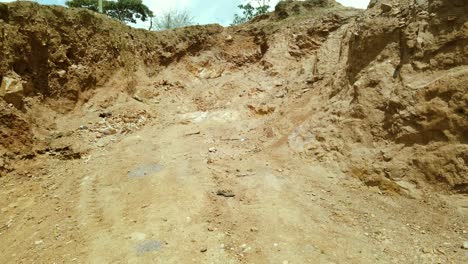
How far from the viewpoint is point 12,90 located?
6750 millimetres

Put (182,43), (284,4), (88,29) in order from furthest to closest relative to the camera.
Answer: (284,4)
(182,43)
(88,29)

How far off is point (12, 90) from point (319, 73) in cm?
646

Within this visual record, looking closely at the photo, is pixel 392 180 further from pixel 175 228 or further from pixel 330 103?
pixel 175 228

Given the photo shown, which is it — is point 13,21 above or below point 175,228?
above

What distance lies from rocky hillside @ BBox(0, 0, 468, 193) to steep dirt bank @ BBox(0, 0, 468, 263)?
0.03 m

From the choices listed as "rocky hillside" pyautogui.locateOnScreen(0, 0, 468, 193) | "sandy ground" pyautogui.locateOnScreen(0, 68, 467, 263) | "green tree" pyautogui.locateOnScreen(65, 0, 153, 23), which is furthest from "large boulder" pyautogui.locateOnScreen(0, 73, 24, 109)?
"green tree" pyautogui.locateOnScreen(65, 0, 153, 23)

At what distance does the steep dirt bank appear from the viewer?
168 inches

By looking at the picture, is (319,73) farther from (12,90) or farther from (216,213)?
(12,90)

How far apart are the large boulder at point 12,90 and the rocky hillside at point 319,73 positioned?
0.07 ft

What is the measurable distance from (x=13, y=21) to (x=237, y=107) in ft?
17.5

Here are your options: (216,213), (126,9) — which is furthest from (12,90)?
(126,9)

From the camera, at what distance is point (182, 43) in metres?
11.8

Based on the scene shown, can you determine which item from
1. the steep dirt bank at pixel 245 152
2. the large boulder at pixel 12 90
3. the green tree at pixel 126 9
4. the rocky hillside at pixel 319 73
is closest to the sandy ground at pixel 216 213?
the steep dirt bank at pixel 245 152

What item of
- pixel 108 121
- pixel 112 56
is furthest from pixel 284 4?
pixel 108 121
